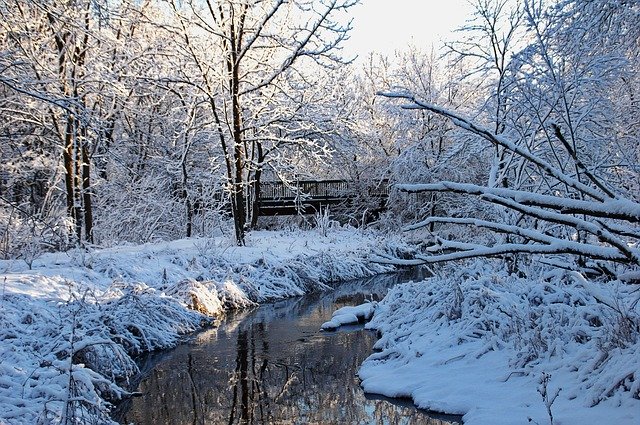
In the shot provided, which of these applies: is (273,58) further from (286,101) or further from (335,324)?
(335,324)

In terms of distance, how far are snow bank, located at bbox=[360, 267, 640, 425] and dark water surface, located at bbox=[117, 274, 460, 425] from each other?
0.39 metres

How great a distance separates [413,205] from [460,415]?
19393 mm

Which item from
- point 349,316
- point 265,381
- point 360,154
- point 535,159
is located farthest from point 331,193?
point 535,159

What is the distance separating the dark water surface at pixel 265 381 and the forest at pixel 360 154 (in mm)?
389

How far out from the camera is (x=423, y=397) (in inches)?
233

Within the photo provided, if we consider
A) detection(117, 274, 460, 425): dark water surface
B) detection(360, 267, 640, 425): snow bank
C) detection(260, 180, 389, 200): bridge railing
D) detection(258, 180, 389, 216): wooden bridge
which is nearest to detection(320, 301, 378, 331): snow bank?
detection(117, 274, 460, 425): dark water surface

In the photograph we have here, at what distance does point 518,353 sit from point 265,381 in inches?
108

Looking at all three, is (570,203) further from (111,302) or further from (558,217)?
(111,302)

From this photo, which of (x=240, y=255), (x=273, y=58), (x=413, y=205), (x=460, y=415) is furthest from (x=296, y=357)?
(x=413, y=205)

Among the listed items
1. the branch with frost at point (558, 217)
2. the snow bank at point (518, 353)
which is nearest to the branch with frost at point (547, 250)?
the branch with frost at point (558, 217)

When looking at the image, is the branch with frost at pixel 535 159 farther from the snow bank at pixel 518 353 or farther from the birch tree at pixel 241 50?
the birch tree at pixel 241 50

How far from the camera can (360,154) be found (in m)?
26.0

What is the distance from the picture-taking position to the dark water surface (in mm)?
5686

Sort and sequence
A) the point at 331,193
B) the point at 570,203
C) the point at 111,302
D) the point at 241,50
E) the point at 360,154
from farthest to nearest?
the point at 331,193 < the point at 360,154 < the point at 241,50 < the point at 111,302 < the point at 570,203
